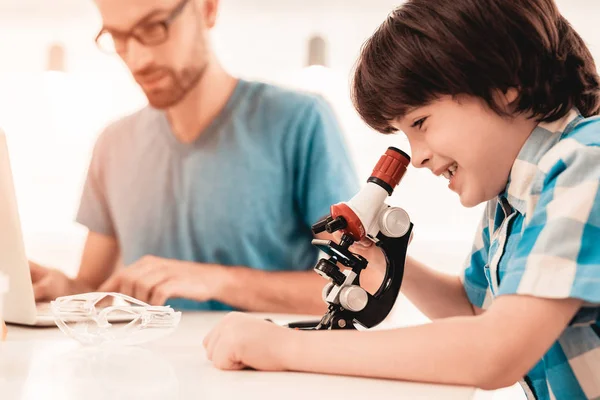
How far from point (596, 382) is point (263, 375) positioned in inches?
16.9

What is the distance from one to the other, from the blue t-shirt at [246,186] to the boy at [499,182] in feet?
2.33

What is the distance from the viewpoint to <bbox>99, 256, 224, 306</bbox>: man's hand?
181cm

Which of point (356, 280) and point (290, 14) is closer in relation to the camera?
point (356, 280)

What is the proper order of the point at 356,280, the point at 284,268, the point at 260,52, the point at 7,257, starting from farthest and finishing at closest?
1. the point at 260,52
2. the point at 284,268
3. the point at 7,257
4. the point at 356,280

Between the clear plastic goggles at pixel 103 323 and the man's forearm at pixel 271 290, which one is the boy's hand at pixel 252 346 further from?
the man's forearm at pixel 271 290

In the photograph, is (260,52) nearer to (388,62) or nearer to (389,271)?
(388,62)

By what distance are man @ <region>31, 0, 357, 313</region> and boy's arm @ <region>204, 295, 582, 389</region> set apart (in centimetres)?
95

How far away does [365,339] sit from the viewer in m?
0.81

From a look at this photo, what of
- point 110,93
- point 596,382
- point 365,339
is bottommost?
point 596,382

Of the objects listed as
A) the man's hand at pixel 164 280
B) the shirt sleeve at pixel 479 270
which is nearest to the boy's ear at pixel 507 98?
the shirt sleeve at pixel 479 270

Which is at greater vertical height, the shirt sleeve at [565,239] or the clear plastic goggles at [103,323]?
the shirt sleeve at [565,239]

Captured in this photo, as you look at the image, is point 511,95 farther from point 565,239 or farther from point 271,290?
point 271,290

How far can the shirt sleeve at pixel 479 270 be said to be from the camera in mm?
1227

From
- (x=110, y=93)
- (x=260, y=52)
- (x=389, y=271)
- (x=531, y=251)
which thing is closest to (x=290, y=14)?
(x=260, y=52)
